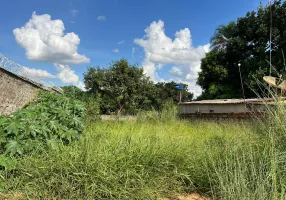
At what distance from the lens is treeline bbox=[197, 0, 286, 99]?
56.9ft

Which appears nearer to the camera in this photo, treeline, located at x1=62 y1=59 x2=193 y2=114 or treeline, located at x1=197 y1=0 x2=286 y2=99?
treeline, located at x1=197 y1=0 x2=286 y2=99

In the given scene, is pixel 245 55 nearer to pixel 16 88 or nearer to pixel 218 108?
pixel 218 108

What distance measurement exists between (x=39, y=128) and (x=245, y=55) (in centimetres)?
1904

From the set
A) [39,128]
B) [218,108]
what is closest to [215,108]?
[218,108]

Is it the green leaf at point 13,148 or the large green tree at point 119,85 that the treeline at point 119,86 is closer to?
the large green tree at point 119,85

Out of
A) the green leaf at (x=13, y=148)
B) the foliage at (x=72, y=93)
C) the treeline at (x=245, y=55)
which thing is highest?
the treeline at (x=245, y=55)

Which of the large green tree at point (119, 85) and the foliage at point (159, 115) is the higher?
the large green tree at point (119, 85)

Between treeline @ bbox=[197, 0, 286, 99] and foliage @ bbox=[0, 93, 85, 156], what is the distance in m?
15.0

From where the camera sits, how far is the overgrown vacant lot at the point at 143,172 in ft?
8.18

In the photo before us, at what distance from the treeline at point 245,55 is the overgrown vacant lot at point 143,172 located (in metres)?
14.5

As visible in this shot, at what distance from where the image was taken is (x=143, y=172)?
2.87 m

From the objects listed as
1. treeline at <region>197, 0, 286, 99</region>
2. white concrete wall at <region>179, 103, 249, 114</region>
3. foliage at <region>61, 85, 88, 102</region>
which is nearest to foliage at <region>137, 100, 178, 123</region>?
foliage at <region>61, 85, 88, 102</region>

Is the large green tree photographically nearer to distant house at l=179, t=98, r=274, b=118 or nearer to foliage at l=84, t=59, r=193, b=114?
foliage at l=84, t=59, r=193, b=114

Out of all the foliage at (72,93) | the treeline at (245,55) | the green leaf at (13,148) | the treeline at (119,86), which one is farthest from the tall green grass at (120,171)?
the treeline at (119,86)
